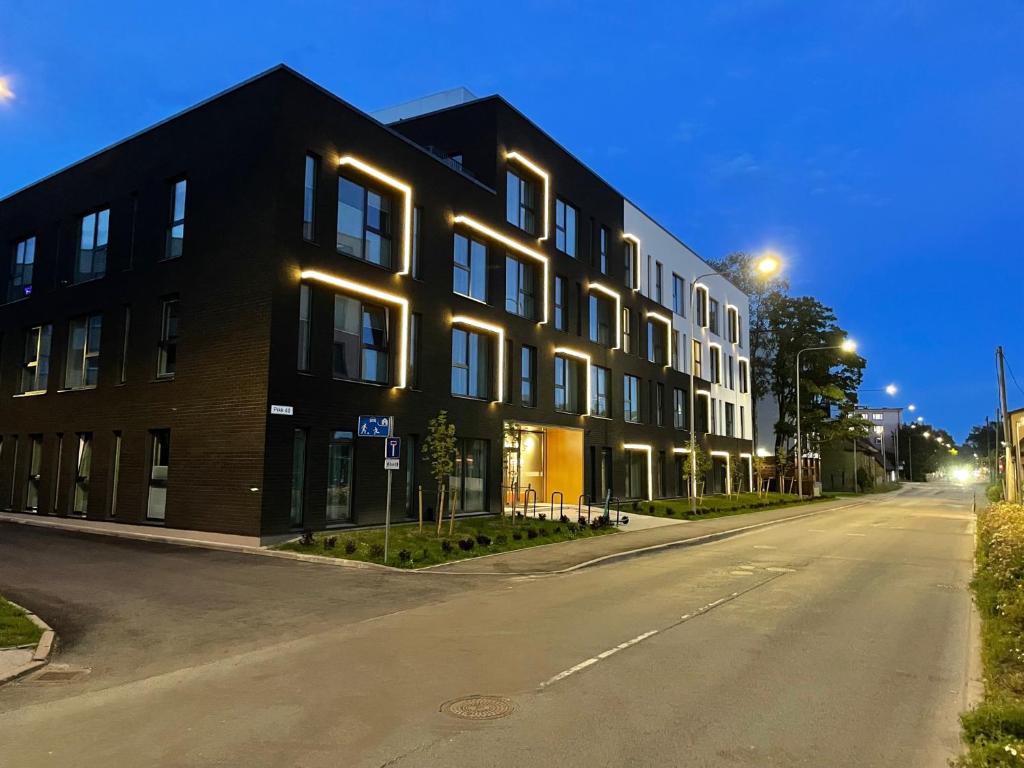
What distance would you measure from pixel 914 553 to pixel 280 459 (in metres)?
16.0

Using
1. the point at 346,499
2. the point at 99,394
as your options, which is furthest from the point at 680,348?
the point at 99,394

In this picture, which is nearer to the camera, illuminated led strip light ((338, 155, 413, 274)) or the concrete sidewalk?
the concrete sidewalk

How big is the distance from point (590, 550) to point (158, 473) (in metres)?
12.2

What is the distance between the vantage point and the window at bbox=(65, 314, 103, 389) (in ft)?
75.2

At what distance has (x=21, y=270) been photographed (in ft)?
90.2

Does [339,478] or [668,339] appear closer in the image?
[339,478]

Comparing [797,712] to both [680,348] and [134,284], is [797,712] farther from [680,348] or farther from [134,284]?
[680,348]

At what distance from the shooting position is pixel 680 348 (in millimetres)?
42562

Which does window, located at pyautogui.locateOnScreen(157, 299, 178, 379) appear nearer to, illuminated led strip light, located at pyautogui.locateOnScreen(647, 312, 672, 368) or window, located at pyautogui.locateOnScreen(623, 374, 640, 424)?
window, located at pyautogui.locateOnScreen(623, 374, 640, 424)

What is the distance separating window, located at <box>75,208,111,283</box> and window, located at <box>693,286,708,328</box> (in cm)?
3423

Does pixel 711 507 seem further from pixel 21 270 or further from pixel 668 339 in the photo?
pixel 21 270

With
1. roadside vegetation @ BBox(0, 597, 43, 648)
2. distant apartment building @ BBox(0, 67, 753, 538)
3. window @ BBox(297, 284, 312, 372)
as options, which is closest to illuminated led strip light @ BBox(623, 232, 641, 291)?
distant apartment building @ BBox(0, 67, 753, 538)

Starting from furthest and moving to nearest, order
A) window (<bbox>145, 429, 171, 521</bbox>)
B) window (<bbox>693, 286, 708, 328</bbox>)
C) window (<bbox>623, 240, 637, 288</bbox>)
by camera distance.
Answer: window (<bbox>693, 286, 708, 328</bbox>) < window (<bbox>623, 240, 637, 288</bbox>) < window (<bbox>145, 429, 171, 521</bbox>)

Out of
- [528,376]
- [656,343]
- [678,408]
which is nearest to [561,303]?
[528,376]
